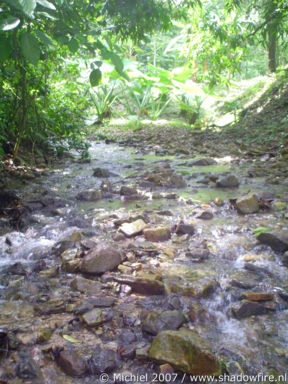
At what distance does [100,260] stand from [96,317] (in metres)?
0.57

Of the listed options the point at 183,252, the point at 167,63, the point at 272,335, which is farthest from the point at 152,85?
the point at 272,335

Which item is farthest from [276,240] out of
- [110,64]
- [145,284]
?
[110,64]

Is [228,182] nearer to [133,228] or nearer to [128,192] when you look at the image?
[128,192]

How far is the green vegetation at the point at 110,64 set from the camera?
2072 millimetres

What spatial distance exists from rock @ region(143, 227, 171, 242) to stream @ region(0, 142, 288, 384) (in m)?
0.04

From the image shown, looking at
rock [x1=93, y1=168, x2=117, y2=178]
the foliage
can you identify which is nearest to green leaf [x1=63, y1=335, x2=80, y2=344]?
rock [x1=93, y1=168, x2=117, y2=178]

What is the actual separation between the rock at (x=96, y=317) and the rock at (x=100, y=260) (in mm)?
461

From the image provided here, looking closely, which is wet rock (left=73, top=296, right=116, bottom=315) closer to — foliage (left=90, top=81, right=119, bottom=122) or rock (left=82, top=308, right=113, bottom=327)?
rock (left=82, top=308, right=113, bottom=327)

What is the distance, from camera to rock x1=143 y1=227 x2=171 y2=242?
317 cm

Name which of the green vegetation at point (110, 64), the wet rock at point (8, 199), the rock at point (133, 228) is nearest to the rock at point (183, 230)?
the rock at point (133, 228)

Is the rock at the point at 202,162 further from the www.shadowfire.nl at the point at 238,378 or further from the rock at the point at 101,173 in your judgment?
the www.shadowfire.nl at the point at 238,378

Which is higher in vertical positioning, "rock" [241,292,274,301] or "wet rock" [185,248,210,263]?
"rock" [241,292,274,301]

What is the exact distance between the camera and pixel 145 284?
2338mm

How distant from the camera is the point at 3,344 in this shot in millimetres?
1752
